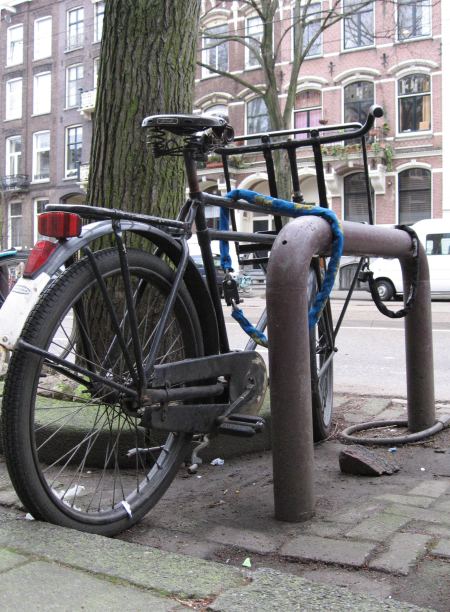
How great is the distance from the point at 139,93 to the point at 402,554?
270 cm

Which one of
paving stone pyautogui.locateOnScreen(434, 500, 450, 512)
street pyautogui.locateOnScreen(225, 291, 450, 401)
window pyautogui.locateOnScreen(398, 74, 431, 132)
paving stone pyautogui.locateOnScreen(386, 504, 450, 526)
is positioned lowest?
paving stone pyautogui.locateOnScreen(386, 504, 450, 526)

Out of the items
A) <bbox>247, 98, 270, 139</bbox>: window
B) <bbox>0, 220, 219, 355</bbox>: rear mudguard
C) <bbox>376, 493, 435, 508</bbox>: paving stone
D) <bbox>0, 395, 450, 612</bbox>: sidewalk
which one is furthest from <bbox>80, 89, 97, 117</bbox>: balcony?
<bbox>376, 493, 435, 508</bbox>: paving stone

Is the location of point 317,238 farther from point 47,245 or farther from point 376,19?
point 376,19

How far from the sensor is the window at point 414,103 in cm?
2634

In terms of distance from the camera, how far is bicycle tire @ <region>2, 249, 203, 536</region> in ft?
6.82

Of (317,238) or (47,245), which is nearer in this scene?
(47,245)

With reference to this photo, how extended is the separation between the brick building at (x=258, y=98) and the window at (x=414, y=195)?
0.13 feet

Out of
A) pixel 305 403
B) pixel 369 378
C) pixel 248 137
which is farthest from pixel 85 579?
pixel 369 378

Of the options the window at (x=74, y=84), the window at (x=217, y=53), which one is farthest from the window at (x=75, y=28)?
the window at (x=217, y=53)

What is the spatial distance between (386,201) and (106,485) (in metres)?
25.5

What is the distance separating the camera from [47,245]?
217 centimetres

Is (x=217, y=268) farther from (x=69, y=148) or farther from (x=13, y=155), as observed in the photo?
(x=13, y=155)

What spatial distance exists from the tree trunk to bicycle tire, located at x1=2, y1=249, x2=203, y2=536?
762mm

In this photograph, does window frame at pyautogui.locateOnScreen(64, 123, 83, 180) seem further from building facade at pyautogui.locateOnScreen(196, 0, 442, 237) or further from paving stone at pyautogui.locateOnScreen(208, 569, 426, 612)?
paving stone at pyautogui.locateOnScreen(208, 569, 426, 612)
